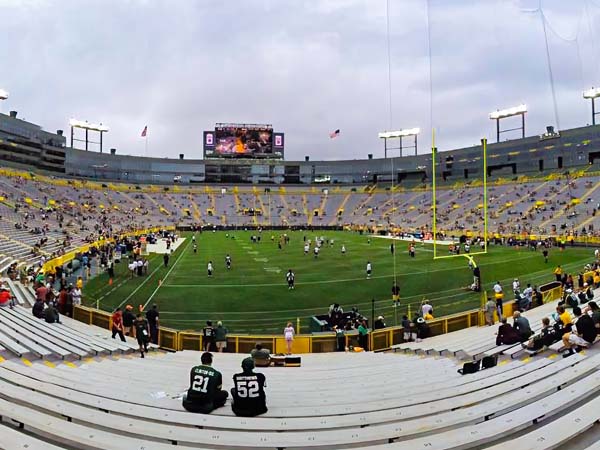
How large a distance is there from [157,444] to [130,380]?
3443 mm

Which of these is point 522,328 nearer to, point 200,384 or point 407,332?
point 407,332

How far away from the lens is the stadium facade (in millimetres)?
65875

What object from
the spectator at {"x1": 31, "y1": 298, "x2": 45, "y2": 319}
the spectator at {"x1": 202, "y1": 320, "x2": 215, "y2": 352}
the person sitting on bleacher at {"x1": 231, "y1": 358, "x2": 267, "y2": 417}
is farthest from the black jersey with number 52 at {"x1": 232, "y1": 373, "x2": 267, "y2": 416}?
the spectator at {"x1": 31, "y1": 298, "x2": 45, "y2": 319}

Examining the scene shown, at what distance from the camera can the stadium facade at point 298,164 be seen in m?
65.9

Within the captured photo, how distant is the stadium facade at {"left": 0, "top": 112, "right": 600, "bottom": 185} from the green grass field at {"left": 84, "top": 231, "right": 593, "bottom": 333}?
125 ft

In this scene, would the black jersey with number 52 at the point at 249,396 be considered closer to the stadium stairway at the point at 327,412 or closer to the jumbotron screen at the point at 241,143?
the stadium stairway at the point at 327,412

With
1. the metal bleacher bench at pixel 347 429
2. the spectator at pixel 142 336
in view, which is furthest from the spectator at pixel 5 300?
the metal bleacher bench at pixel 347 429

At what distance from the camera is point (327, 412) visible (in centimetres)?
468

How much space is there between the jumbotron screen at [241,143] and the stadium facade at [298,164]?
7.78m

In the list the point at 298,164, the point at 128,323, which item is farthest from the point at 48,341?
the point at 298,164

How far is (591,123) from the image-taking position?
215 ft

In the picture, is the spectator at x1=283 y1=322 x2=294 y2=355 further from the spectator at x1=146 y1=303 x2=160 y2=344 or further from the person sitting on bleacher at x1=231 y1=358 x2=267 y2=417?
the person sitting on bleacher at x1=231 y1=358 x2=267 y2=417

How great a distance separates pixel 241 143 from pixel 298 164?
18.0 meters

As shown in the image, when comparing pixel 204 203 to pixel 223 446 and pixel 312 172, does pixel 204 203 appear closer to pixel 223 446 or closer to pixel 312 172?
pixel 312 172
